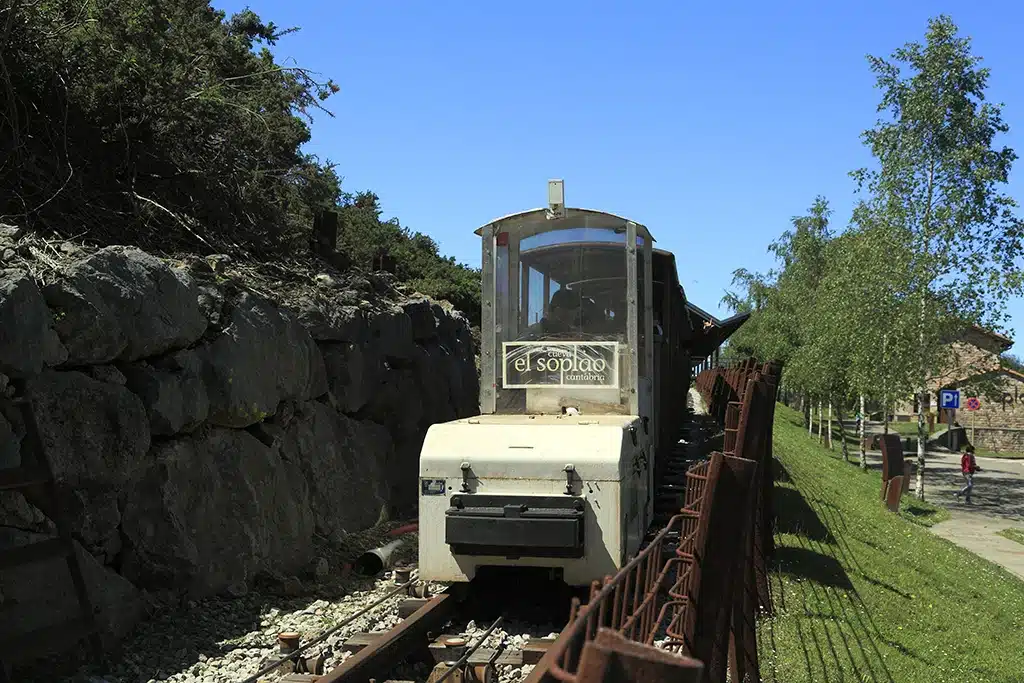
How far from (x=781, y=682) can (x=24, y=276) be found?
5807mm

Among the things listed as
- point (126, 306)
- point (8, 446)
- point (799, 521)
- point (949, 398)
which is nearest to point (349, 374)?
point (126, 306)

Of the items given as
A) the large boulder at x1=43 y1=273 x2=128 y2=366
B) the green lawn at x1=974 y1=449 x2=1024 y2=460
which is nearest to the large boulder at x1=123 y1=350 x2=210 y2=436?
the large boulder at x1=43 y1=273 x2=128 y2=366

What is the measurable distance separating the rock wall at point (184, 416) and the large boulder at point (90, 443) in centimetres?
1

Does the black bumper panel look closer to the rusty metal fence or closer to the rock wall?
the rusty metal fence

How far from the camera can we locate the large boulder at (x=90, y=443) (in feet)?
23.1

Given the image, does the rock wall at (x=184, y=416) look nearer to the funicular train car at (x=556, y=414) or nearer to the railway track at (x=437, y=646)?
the railway track at (x=437, y=646)

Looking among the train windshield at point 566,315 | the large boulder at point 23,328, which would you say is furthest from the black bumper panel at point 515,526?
the large boulder at point 23,328

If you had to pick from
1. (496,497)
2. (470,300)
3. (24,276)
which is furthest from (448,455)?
(470,300)

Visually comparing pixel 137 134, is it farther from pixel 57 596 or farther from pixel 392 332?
pixel 57 596

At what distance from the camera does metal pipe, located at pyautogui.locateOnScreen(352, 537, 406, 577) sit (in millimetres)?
9461

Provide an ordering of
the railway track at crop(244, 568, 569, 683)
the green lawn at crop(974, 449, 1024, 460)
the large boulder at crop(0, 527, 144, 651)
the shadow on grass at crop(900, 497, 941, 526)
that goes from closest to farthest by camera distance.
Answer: the railway track at crop(244, 568, 569, 683) → the large boulder at crop(0, 527, 144, 651) → the shadow on grass at crop(900, 497, 941, 526) → the green lawn at crop(974, 449, 1024, 460)

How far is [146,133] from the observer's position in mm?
11852

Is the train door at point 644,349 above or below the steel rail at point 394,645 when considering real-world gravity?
above

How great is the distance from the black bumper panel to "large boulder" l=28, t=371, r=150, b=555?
250cm
